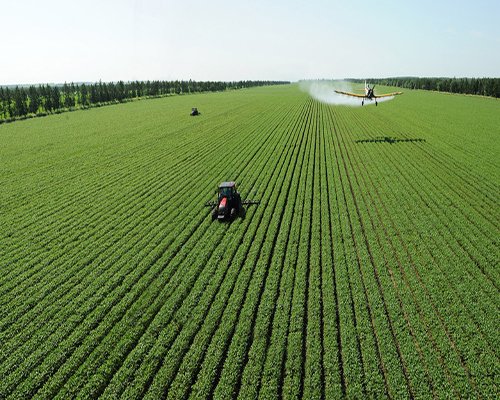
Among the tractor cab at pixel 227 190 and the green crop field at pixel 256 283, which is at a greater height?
the tractor cab at pixel 227 190

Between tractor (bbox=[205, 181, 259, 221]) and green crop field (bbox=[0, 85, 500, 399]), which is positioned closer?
green crop field (bbox=[0, 85, 500, 399])

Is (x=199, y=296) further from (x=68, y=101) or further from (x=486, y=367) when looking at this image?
(x=68, y=101)

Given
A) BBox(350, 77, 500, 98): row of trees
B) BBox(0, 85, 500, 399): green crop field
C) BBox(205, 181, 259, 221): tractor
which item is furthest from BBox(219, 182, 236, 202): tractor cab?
BBox(350, 77, 500, 98): row of trees

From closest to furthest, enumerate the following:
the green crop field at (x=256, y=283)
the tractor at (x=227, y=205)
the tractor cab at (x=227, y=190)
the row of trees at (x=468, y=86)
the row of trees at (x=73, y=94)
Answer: the green crop field at (x=256, y=283) < the tractor at (x=227, y=205) < the tractor cab at (x=227, y=190) < the row of trees at (x=73, y=94) < the row of trees at (x=468, y=86)

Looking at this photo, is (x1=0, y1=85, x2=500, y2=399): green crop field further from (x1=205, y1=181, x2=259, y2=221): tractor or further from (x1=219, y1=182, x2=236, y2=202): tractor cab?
(x1=219, y1=182, x2=236, y2=202): tractor cab

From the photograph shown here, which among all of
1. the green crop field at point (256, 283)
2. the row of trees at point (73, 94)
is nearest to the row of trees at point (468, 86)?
the green crop field at point (256, 283)

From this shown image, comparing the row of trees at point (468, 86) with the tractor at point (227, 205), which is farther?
the row of trees at point (468, 86)

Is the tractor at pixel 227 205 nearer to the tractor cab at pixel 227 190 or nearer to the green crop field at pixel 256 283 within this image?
the tractor cab at pixel 227 190

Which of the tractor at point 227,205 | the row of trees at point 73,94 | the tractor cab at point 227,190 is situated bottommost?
the tractor at point 227,205
